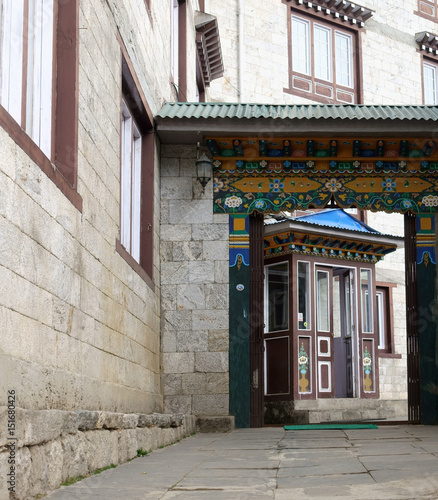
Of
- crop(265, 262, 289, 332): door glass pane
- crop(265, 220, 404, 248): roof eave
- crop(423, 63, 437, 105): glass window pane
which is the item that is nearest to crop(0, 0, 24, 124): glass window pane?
crop(265, 220, 404, 248): roof eave

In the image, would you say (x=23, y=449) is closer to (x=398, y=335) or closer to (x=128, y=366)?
(x=128, y=366)

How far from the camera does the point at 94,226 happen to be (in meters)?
6.00

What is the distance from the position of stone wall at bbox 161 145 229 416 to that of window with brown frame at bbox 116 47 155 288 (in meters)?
0.87

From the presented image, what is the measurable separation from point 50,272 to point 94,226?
1.34 m

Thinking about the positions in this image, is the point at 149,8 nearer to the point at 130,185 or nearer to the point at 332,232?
the point at 130,185

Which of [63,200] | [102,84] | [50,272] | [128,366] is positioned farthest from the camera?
[128,366]

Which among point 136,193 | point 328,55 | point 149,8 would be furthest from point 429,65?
point 136,193

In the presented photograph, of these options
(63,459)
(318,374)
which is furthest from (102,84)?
(318,374)

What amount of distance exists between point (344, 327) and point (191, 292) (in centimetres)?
609

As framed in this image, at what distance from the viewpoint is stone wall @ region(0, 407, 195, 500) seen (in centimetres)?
353

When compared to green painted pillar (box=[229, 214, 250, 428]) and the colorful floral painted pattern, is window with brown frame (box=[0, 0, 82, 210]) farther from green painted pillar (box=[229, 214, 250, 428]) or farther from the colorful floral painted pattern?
the colorful floral painted pattern

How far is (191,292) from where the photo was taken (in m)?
10.0

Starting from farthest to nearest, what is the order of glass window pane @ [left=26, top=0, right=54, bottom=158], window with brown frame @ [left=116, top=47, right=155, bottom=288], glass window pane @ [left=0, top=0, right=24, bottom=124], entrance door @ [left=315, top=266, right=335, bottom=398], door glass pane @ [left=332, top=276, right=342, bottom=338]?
1. door glass pane @ [left=332, top=276, right=342, bottom=338]
2. entrance door @ [left=315, top=266, right=335, bottom=398]
3. window with brown frame @ [left=116, top=47, right=155, bottom=288]
4. glass window pane @ [left=26, top=0, right=54, bottom=158]
5. glass window pane @ [left=0, top=0, right=24, bottom=124]

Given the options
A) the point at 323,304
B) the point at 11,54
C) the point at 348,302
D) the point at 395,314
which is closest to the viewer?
the point at 11,54
